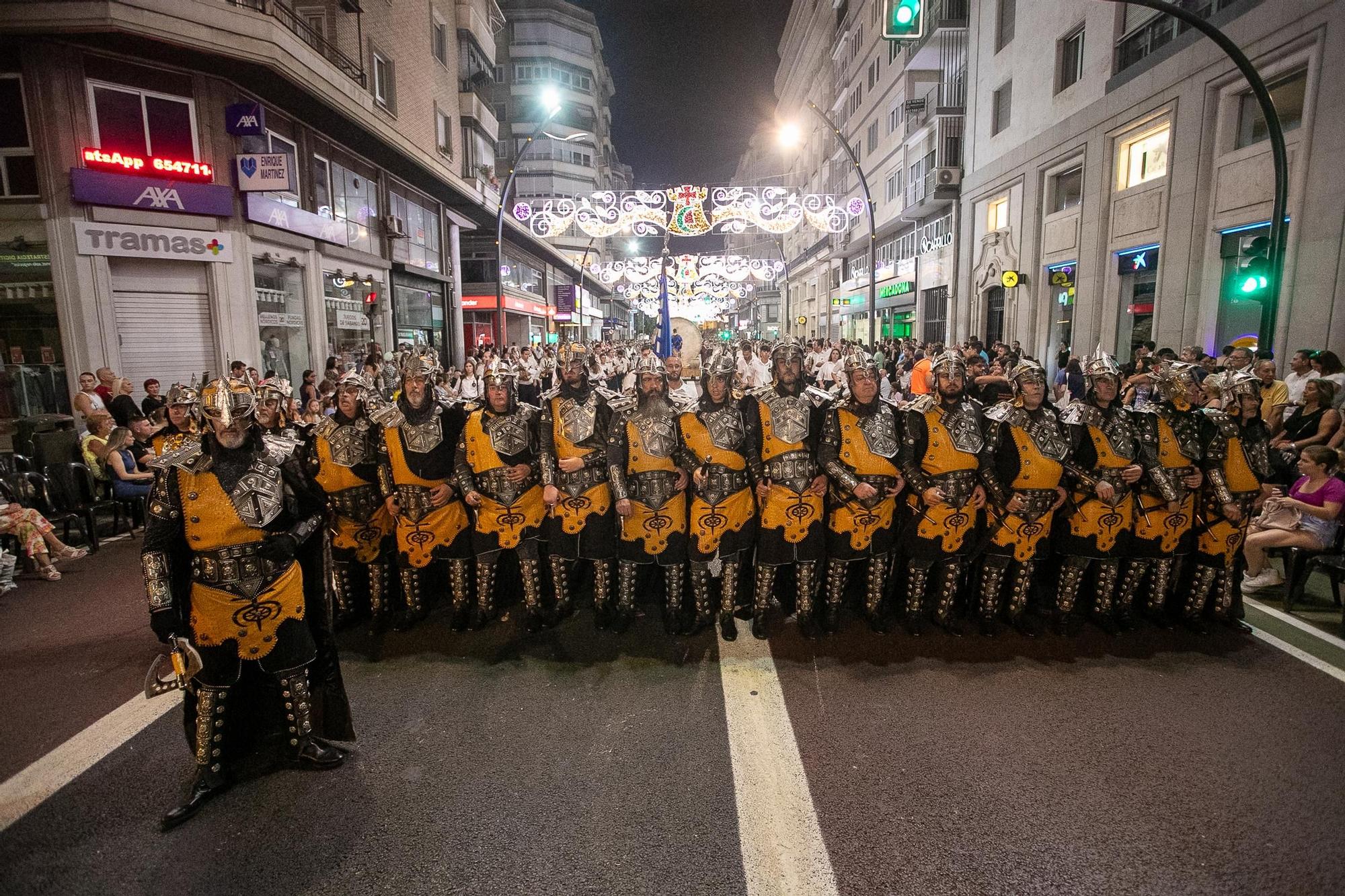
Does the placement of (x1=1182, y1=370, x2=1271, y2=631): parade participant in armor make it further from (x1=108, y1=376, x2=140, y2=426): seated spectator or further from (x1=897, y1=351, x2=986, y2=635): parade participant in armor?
(x1=108, y1=376, x2=140, y2=426): seated spectator

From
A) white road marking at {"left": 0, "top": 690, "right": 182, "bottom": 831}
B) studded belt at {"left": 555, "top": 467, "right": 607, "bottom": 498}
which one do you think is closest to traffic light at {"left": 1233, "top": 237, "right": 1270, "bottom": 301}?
studded belt at {"left": 555, "top": 467, "right": 607, "bottom": 498}

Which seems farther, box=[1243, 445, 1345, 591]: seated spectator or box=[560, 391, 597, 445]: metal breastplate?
box=[1243, 445, 1345, 591]: seated spectator

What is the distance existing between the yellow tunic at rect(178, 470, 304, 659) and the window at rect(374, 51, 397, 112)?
829 inches

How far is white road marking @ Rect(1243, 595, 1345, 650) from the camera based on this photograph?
5.03 m

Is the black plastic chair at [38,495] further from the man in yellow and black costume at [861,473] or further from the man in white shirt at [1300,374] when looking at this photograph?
the man in white shirt at [1300,374]

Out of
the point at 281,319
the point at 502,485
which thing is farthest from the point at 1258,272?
the point at 281,319

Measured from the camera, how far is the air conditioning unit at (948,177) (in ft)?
82.3

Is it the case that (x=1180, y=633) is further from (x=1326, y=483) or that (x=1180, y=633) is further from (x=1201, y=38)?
(x=1201, y=38)

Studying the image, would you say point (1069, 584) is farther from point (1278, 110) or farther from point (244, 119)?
point (244, 119)

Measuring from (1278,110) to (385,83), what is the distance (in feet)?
73.4

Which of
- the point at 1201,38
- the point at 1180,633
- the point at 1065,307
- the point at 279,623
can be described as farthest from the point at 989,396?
the point at 1065,307

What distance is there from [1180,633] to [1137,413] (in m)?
1.72

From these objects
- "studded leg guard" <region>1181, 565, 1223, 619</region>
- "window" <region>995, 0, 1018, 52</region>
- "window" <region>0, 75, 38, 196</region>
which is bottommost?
"studded leg guard" <region>1181, 565, 1223, 619</region>

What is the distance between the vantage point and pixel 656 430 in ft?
17.0
